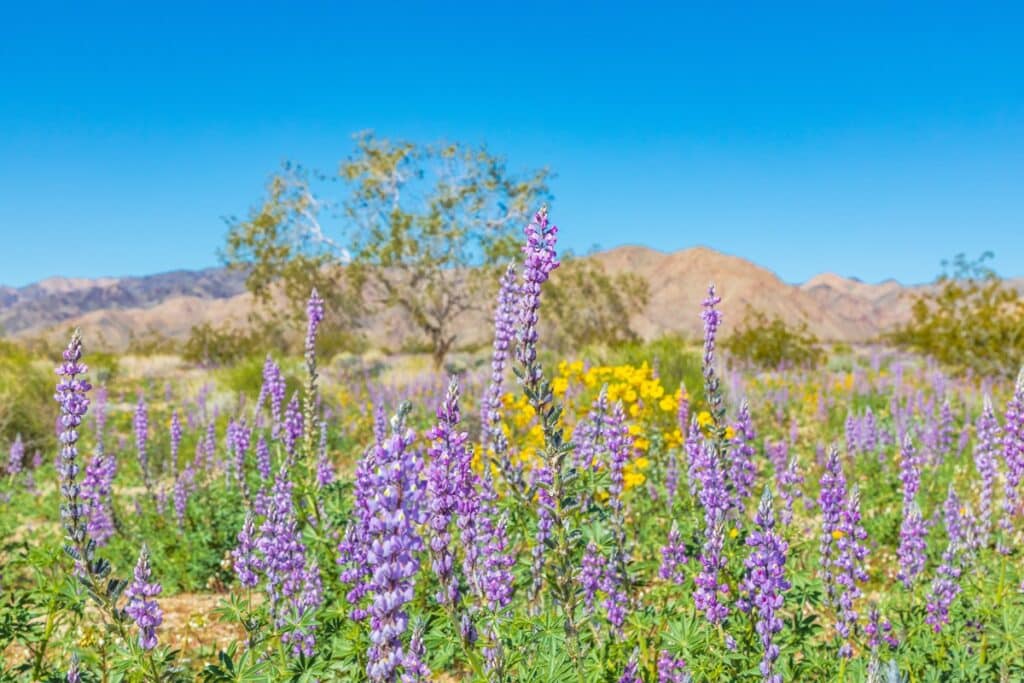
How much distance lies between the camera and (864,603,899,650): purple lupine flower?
3.80m

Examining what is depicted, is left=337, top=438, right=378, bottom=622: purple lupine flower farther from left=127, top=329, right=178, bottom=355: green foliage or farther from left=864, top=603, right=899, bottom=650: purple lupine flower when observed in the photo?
left=127, top=329, right=178, bottom=355: green foliage

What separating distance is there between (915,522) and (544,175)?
82.8ft

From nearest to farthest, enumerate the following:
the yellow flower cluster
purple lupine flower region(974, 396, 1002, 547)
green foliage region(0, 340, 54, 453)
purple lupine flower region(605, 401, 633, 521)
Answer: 1. purple lupine flower region(605, 401, 633, 521)
2. purple lupine flower region(974, 396, 1002, 547)
3. the yellow flower cluster
4. green foliage region(0, 340, 54, 453)

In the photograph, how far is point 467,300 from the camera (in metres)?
27.8

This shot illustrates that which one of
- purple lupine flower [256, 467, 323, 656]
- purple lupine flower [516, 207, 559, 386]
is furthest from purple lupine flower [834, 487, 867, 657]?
purple lupine flower [256, 467, 323, 656]

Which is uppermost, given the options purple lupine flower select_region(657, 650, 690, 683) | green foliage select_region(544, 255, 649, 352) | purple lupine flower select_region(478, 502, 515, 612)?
green foliage select_region(544, 255, 649, 352)

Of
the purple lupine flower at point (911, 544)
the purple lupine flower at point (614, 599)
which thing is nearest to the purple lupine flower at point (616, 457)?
the purple lupine flower at point (614, 599)

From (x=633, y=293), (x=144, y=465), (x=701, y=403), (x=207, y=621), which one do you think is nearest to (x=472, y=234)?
(x=633, y=293)

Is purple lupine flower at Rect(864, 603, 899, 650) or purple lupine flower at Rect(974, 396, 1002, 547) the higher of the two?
purple lupine flower at Rect(974, 396, 1002, 547)

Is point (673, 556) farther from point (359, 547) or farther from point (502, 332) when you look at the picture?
point (359, 547)

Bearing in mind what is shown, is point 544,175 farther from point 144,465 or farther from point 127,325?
point 127,325

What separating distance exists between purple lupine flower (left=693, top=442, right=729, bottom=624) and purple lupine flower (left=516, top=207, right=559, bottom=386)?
1.57m

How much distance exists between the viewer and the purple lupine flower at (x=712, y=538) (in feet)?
12.2

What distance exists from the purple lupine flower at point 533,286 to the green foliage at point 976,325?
18092 millimetres
